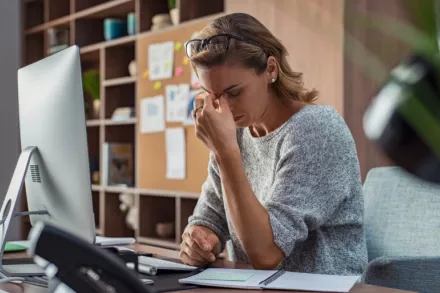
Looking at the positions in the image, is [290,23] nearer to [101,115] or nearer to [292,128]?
[292,128]

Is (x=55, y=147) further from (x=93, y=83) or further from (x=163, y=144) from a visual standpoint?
(x=93, y=83)

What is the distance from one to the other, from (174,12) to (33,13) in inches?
89.5

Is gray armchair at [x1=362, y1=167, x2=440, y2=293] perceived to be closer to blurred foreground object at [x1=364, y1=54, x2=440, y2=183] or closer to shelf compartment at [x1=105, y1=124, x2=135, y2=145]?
blurred foreground object at [x1=364, y1=54, x2=440, y2=183]

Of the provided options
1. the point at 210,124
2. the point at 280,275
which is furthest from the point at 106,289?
the point at 210,124

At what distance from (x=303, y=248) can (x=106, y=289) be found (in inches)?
42.4

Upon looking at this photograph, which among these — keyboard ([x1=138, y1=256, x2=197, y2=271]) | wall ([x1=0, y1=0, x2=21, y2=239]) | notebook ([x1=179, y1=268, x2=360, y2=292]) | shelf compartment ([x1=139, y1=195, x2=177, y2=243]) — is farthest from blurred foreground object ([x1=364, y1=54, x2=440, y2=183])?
shelf compartment ([x1=139, y1=195, x2=177, y2=243])

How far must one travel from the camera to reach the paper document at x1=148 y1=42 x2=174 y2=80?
3939 millimetres

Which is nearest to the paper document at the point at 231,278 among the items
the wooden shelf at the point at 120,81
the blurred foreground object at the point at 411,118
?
the blurred foreground object at the point at 411,118

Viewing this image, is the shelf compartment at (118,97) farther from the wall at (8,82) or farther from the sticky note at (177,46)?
the wall at (8,82)

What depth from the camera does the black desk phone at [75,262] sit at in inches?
21.1

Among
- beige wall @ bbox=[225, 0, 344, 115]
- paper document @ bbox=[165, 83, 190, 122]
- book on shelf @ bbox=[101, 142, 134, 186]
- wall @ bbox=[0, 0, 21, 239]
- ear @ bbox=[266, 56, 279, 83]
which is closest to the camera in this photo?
ear @ bbox=[266, 56, 279, 83]

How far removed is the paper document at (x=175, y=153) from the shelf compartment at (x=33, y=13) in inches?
97.6

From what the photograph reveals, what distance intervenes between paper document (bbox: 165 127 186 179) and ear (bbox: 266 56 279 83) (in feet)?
6.84

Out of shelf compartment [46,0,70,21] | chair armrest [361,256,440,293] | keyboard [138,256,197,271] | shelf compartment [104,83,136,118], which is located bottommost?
chair armrest [361,256,440,293]
